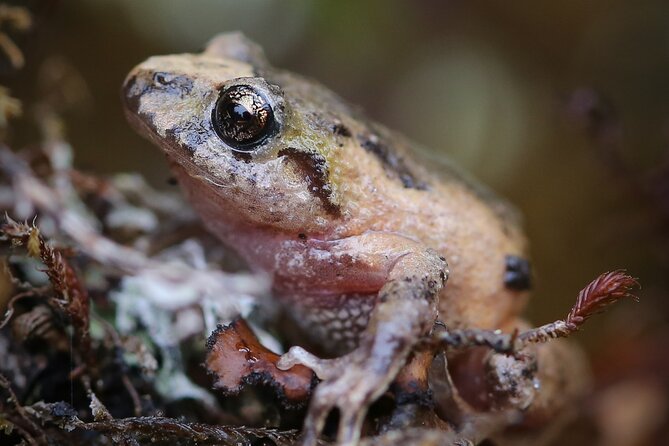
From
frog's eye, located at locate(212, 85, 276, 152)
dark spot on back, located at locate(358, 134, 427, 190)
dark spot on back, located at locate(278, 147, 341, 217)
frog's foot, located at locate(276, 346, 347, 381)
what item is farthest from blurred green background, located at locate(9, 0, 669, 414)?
frog's foot, located at locate(276, 346, 347, 381)

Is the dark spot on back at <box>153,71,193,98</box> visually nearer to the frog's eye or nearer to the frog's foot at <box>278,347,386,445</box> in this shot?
the frog's eye

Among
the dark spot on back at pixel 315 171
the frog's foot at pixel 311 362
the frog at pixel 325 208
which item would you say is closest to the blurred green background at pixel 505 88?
the frog at pixel 325 208

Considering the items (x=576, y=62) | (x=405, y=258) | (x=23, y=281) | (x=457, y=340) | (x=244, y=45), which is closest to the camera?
(x=457, y=340)

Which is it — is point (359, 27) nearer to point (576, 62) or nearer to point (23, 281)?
point (576, 62)

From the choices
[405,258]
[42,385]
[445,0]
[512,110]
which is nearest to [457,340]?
[405,258]

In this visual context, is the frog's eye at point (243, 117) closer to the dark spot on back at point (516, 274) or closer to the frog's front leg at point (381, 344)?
the frog's front leg at point (381, 344)

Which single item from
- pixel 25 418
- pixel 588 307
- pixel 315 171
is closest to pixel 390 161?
pixel 315 171
